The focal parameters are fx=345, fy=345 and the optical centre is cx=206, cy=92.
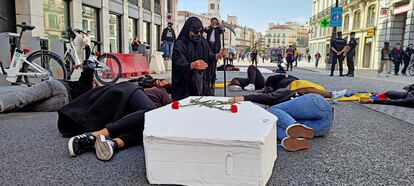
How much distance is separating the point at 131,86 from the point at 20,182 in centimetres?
136

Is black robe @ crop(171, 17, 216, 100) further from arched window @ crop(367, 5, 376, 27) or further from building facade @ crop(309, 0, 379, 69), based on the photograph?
arched window @ crop(367, 5, 376, 27)

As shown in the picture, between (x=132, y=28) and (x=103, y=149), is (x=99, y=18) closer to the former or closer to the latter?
(x=132, y=28)

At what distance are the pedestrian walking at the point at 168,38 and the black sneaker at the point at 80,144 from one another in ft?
41.8

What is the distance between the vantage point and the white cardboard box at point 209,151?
2.08 m

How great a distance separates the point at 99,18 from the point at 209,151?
1507 cm

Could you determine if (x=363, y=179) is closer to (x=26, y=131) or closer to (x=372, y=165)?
(x=372, y=165)

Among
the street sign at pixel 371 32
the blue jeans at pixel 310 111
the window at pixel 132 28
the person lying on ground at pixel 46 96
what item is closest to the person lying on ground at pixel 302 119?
the blue jeans at pixel 310 111

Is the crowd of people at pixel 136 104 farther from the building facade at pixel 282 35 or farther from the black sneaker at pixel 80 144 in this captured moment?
the building facade at pixel 282 35

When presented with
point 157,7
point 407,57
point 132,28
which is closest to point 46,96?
point 132,28

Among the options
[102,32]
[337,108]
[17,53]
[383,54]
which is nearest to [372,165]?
[337,108]

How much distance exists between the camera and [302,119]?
3.48 metres

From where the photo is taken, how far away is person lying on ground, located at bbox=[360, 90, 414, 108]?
19.2 ft

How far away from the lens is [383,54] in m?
17.9

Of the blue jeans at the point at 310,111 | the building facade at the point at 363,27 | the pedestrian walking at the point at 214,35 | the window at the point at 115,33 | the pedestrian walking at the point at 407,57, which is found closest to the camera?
the blue jeans at the point at 310,111
